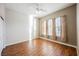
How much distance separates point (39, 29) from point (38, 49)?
40 centimetres

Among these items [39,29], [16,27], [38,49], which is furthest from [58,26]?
[16,27]

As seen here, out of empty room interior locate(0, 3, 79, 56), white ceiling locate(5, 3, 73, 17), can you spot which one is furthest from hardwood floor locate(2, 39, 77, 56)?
white ceiling locate(5, 3, 73, 17)

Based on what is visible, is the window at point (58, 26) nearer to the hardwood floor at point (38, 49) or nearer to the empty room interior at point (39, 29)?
the empty room interior at point (39, 29)

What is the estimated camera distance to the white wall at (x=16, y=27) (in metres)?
1.37

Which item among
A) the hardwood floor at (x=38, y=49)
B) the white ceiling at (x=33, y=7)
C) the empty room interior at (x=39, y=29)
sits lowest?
the hardwood floor at (x=38, y=49)

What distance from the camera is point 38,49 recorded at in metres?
1.46

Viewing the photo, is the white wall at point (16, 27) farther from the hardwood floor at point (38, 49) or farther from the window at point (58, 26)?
the window at point (58, 26)

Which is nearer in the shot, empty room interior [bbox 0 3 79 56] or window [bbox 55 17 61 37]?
empty room interior [bbox 0 3 79 56]

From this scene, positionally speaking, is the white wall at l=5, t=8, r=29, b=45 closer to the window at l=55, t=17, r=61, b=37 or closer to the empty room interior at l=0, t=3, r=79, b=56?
the empty room interior at l=0, t=3, r=79, b=56

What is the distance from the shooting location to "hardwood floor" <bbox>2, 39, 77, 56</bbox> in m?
1.35

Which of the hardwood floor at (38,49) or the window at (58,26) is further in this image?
the window at (58,26)

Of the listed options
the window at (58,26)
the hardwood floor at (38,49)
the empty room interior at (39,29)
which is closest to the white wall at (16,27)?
the empty room interior at (39,29)

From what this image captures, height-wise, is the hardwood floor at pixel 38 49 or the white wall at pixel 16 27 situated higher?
the white wall at pixel 16 27

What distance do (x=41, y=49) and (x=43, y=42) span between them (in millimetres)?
153
